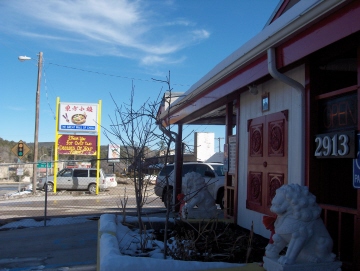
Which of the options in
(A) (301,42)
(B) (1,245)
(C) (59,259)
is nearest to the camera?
(A) (301,42)

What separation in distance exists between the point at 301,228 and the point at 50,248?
5.35m

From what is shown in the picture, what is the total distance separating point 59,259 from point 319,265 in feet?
14.7

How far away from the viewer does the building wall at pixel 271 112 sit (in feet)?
17.1

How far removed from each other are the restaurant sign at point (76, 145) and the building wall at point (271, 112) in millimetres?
17576

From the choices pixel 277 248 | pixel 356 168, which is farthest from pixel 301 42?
pixel 277 248

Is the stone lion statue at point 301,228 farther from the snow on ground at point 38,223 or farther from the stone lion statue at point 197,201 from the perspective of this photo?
the snow on ground at point 38,223

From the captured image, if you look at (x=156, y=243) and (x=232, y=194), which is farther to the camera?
(x=232, y=194)

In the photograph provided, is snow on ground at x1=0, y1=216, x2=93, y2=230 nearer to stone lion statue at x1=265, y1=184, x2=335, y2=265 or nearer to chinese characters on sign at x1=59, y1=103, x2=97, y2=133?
stone lion statue at x1=265, y1=184, x2=335, y2=265

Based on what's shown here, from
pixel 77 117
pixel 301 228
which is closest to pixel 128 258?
pixel 301 228

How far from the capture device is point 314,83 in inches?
194

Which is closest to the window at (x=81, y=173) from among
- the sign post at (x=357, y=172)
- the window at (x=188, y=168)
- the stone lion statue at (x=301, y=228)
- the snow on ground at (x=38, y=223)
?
the window at (x=188, y=168)

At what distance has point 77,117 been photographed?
24.1m

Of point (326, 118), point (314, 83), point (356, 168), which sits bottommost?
point (356, 168)

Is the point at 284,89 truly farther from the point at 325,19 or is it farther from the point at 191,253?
the point at 191,253
